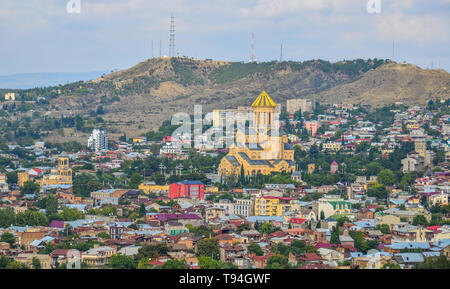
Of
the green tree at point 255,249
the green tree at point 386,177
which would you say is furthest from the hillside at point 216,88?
the green tree at point 255,249

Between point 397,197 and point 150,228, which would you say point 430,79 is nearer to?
point 397,197

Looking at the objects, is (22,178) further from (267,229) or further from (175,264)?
(175,264)

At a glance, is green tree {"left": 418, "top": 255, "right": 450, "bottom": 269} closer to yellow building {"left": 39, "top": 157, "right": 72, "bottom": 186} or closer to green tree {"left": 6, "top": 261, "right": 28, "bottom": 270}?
green tree {"left": 6, "top": 261, "right": 28, "bottom": 270}

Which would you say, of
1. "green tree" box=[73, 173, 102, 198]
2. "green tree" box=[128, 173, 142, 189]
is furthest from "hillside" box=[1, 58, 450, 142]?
"green tree" box=[73, 173, 102, 198]

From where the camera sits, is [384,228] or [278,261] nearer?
[278,261]

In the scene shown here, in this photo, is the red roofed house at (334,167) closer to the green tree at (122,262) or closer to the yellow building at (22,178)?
the yellow building at (22,178)

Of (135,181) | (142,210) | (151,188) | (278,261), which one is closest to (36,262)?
(278,261)
